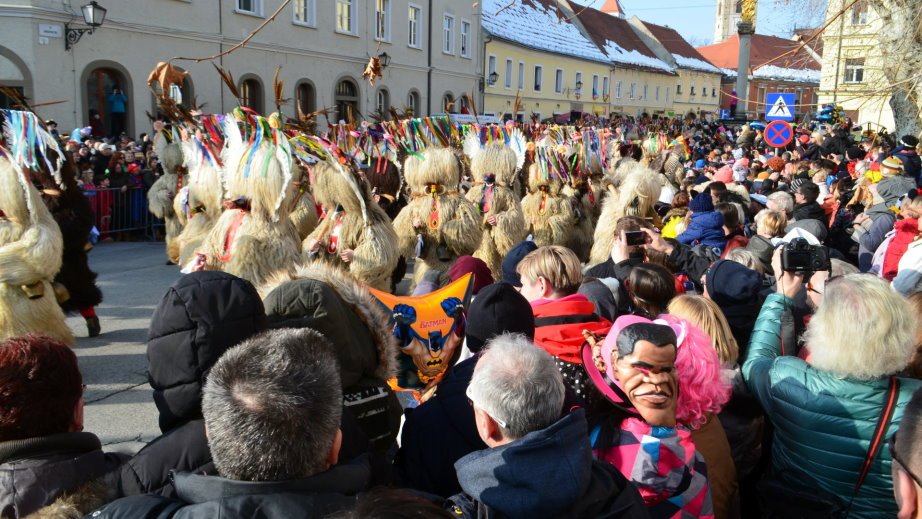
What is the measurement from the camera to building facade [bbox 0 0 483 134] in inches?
522

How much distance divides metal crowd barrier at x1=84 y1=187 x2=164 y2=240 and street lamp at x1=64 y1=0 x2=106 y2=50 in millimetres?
3591

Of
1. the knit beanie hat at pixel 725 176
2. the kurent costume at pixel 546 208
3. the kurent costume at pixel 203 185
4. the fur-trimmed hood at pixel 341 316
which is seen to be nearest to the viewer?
the fur-trimmed hood at pixel 341 316

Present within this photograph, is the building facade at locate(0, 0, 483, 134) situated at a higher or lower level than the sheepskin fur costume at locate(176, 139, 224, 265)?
higher

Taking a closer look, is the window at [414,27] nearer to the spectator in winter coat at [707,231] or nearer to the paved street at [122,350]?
the paved street at [122,350]

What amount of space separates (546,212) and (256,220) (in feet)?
14.7

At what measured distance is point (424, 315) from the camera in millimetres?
3371

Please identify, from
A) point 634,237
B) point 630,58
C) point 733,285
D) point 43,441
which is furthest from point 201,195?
point 630,58

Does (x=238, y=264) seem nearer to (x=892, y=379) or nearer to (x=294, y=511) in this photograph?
(x=294, y=511)

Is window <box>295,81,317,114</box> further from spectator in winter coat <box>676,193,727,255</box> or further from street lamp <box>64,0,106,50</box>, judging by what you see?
spectator in winter coat <box>676,193,727,255</box>

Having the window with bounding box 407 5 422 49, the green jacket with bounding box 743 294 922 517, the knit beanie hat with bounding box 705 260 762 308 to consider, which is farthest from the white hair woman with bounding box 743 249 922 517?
the window with bounding box 407 5 422 49

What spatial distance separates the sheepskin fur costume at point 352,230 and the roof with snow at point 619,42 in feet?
137

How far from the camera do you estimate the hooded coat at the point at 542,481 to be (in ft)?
5.58

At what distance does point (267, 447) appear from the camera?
152cm

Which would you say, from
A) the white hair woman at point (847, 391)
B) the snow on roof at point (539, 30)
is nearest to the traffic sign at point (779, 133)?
the white hair woman at point (847, 391)
